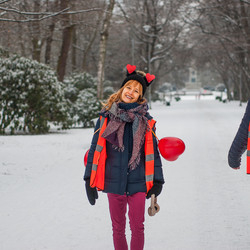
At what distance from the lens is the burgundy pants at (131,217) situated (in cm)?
A: 355

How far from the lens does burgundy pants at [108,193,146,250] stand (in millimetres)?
3549

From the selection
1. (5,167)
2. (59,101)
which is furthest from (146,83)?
(59,101)

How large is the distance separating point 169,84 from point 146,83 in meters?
95.8

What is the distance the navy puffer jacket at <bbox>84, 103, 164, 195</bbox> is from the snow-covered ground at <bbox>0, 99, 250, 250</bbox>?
1.05 metres

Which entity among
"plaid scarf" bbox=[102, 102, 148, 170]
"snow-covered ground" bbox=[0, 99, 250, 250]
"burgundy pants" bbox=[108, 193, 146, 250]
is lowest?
"snow-covered ground" bbox=[0, 99, 250, 250]

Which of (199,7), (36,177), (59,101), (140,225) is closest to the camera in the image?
(140,225)

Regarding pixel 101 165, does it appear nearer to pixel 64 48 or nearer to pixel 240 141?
pixel 240 141

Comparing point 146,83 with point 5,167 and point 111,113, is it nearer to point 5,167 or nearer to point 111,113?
point 111,113

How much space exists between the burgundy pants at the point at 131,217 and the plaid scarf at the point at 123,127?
255 millimetres

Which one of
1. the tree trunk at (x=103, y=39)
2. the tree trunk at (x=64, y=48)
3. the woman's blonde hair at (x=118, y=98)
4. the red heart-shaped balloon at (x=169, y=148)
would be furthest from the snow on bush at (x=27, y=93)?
the red heart-shaped balloon at (x=169, y=148)

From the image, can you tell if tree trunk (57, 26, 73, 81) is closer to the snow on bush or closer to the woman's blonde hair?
the snow on bush

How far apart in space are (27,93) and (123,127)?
506 inches

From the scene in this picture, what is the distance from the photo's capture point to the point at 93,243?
4469mm

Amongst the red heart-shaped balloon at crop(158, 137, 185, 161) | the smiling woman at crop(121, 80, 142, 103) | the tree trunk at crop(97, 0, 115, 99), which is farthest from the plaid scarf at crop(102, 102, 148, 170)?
the tree trunk at crop(97, 0, 115, 99)
